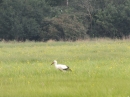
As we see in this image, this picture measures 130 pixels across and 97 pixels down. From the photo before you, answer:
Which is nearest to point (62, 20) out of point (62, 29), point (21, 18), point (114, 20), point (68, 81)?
point (62, 29)

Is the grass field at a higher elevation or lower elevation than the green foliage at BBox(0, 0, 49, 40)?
higher

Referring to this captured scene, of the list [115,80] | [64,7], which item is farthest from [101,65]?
[64,7]

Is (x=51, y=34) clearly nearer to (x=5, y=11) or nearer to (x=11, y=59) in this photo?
(x=5, y=11)

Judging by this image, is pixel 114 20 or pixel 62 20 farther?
pixel 114 20

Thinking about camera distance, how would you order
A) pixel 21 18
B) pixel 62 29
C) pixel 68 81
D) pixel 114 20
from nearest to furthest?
pixel 68 81 < pixel 62 29 < pixel 21 18 < pixel 114 20

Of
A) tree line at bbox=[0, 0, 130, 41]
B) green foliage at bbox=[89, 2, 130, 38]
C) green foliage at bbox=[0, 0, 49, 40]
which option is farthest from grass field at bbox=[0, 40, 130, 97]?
green foliage at bbox=[89, 2, 130, 38]

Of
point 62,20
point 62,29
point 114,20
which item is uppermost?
point 62,20

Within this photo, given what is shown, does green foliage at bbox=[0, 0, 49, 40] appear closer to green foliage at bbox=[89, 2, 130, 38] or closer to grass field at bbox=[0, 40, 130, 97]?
green foliage at bbox=[89, 2, 130, 38]

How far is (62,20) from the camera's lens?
49.2 meters

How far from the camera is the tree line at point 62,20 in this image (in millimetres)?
48750

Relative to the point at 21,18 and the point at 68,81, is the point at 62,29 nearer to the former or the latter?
Answer: the point at 21,18

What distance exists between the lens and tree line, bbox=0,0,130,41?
48.8 m

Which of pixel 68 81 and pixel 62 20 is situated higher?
pixel 68 81

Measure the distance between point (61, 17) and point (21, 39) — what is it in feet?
17.3
